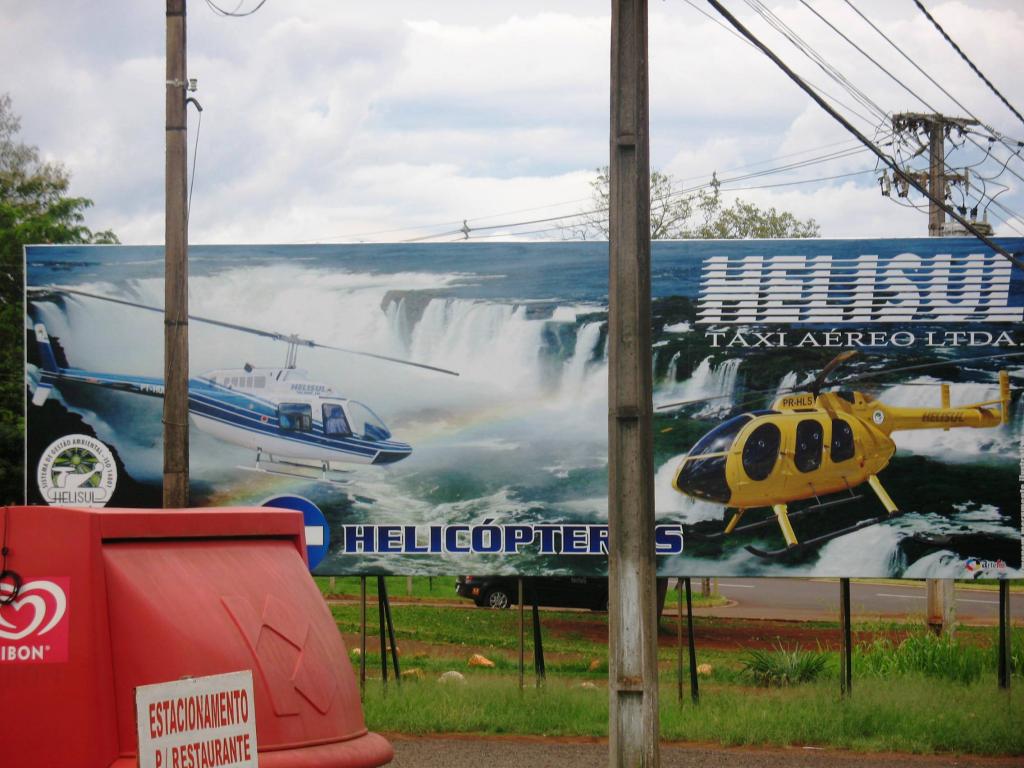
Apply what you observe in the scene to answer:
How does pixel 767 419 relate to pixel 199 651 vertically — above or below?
above

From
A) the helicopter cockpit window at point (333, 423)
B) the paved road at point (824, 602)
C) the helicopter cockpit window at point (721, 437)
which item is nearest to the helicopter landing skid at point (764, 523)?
the helicopter cockpit window at point (721, 437)

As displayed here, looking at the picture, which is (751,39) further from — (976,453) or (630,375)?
(976,453)

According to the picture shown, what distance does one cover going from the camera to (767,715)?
13164mm

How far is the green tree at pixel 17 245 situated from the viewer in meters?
25.3

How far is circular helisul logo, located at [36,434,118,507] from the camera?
14.4 m

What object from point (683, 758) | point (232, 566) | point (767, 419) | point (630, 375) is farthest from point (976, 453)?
point (232, 566)

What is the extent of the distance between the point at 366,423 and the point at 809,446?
16.6 ft

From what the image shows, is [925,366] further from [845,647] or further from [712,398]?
[845,647]

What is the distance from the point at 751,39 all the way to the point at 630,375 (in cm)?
262

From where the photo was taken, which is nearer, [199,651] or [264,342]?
[199,651]

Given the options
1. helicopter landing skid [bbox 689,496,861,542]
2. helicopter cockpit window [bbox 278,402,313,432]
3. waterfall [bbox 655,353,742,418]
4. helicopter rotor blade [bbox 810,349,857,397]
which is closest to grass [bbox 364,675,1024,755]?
helicopter landing skid [bbox 689,496,861,542]

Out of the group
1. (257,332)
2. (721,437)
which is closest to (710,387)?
(721,437)

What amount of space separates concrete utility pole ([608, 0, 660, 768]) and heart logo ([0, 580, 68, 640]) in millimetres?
4458

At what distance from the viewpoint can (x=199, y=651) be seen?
4.66 meters
